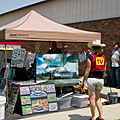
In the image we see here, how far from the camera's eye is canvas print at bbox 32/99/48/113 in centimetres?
614

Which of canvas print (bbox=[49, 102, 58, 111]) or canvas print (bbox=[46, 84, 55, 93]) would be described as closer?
canvas print (bbox=[49, 102, 58, 111])

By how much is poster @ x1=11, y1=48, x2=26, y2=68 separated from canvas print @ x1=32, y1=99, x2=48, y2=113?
1109 mm

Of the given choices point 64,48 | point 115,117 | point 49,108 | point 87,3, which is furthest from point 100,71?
point 87,3

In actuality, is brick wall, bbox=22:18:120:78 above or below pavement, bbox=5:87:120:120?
above

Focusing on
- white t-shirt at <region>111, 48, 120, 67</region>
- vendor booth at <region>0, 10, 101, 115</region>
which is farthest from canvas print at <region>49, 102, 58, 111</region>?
white t-shirt at <region>111, 48, 120, 67</region>

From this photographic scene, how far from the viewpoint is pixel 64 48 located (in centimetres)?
753

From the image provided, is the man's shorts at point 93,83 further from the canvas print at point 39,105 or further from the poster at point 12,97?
the poster at point 12,97

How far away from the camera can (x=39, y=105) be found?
20.4ft

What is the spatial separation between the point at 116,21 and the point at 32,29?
530cm

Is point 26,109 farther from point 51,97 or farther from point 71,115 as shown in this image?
point 71,115

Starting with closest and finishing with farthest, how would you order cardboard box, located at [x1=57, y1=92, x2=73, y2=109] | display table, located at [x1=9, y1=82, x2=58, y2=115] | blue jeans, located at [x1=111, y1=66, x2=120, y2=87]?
display table, located at [x1=9, y1=82, x2=58, y2=115], cardboard box, located at [x1=57, y1=92, x2=73, y2=109], blue jeans, located at [x1=111, y1=66, x2=120, y2=87]

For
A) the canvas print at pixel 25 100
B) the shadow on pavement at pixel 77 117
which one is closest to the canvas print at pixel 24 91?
the canvas print at pixel 25 100

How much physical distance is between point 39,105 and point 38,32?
196 centimetres

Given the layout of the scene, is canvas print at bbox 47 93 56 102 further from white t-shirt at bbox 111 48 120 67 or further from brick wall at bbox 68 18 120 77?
brick wall at bbox 68 18 120 77
